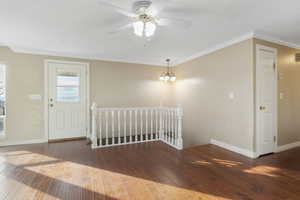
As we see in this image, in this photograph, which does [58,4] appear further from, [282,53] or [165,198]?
[282,53]

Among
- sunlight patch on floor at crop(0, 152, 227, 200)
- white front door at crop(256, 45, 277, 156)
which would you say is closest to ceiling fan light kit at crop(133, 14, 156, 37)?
sunlight patch on floor at crop(0, 152, 227, 200)

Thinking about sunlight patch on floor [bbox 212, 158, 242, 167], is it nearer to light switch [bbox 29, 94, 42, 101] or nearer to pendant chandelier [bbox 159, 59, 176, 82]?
pendant chandelier [bbox 159, 59, 176, 82]

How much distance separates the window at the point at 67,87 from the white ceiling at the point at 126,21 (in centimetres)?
63

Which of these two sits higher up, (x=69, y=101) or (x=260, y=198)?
(x=69, y=101)

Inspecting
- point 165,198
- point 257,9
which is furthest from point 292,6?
point 165,198

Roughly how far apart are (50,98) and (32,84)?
0.53 meters

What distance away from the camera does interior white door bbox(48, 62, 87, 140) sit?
384 cm

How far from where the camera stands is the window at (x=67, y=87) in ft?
12.8

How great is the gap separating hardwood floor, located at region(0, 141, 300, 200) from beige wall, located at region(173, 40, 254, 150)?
526 millimetres

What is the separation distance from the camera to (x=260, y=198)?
164 cm

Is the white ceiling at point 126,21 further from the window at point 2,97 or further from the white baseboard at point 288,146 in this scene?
the white baseboard at point 288,146

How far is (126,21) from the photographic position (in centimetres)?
233

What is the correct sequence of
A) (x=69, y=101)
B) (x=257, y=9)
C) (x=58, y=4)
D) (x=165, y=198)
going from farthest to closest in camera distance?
(x=69, y=101)
(x=257, y=9)
(x=58, y=4)
(x=165, y=198)

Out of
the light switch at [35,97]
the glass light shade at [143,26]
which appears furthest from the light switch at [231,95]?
the light switch at [35,97]
